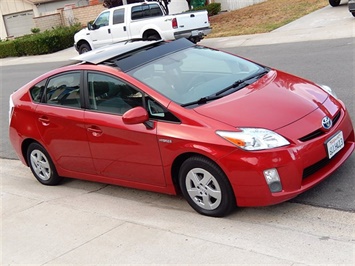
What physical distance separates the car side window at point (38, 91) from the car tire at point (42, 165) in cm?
56

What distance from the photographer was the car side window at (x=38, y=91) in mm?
6369

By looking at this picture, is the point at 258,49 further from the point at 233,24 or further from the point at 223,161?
the point at 223,161

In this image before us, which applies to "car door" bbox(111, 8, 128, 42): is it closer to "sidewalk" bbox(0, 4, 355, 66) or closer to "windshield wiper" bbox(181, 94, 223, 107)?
"sidewalk" bbox(0, 4, 355, 66)

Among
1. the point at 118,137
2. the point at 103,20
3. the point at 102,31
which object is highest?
the point at 103,20

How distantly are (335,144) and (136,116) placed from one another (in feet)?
6.09

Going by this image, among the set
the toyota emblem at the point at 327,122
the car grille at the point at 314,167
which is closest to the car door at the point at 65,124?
the car grille at the point at 314,167

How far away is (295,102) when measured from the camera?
16.0 ft

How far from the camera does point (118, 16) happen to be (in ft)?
63.5

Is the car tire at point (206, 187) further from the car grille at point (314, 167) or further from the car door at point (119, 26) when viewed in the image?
the car door at point (119, 26)

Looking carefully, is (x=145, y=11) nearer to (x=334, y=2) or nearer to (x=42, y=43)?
(x=334, y=2)

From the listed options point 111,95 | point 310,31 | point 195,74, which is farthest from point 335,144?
point 310,31

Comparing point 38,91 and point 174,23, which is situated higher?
point 38,91

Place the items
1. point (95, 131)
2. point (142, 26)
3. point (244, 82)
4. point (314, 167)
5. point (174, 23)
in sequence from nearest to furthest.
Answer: point (314, 167), point (244, 82), point (95, 131), point (174, 23), point (142, 26)

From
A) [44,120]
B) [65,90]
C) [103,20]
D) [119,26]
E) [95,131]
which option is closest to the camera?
[95,131]
